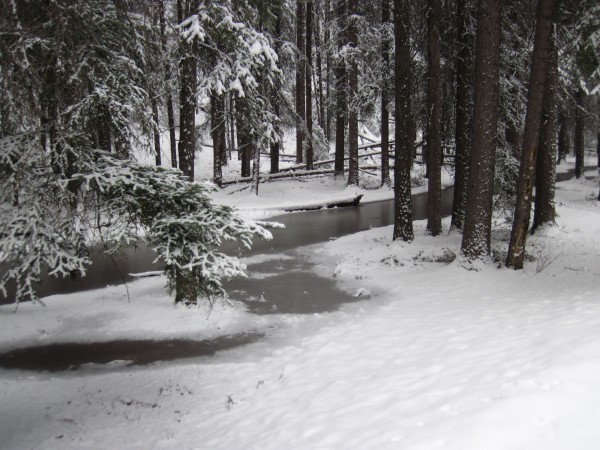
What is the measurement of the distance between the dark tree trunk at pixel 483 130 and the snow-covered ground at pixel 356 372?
789 millimetres

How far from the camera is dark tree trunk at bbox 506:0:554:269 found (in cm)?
950

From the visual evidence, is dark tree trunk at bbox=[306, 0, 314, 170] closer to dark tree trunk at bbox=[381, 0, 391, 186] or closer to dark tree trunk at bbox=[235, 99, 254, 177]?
dark tree trunk at bbox=[235, 99, 254, 177]

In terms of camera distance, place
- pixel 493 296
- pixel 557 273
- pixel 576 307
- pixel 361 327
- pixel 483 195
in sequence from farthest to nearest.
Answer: pixel 483 195 → pixel 557 273 → pixel 493 296 → pixel 361 327 → pixel 576 307

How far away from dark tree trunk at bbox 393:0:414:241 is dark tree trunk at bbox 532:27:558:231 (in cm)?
359

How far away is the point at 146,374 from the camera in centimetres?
724

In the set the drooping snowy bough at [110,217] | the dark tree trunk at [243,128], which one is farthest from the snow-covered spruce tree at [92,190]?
the dark tree trunk at [243,128]

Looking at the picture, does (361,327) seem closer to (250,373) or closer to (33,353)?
(250,373)

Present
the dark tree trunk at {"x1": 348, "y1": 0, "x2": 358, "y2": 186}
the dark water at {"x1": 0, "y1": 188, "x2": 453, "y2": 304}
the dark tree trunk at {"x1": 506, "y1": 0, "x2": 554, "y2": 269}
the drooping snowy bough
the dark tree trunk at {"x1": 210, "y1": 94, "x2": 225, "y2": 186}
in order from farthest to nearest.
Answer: the dark tree trunk at {"x1": 348, "y1": 0, "x2": 358, "y2": 186} → the dark tree trunk at {"x1": 210, "y1": 94, "x2": 225, "y2": 186} → the dark water at {"x1": 0, "y1": 188, "x2": 453, "y2": 304} → the dark tree trunk at {"x1": 506, "y1": 0, "x2": 554, "y2": 269} → the drooping snowy bough

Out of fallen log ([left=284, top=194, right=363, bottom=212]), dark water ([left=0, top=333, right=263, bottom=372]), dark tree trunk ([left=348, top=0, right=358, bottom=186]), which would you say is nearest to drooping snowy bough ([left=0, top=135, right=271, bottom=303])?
dark water ([left=0, top=333, right=263, bottom=372])

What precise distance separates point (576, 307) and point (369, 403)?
4447 millimetres

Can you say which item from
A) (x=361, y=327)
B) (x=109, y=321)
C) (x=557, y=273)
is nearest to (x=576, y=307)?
(x=557, y=273)

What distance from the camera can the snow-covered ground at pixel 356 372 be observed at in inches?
176

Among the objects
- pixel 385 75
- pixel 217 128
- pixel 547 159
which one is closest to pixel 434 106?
pixel 547 159

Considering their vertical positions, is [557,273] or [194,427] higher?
[557,273]
